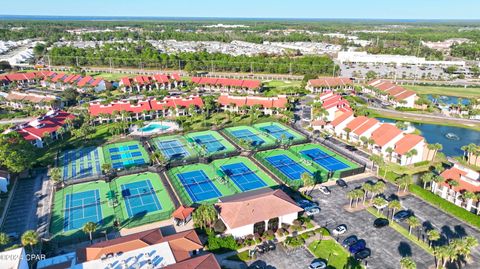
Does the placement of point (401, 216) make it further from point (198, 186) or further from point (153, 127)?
point (153, 127)

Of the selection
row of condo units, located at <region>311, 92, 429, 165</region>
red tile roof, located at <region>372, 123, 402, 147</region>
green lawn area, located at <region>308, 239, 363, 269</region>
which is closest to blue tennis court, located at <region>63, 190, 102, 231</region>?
green lawn area, located at <region>308, 239, 363, 269</region>

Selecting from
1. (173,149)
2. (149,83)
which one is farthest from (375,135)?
(149,83)

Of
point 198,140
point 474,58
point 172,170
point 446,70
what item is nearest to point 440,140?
point 198,140

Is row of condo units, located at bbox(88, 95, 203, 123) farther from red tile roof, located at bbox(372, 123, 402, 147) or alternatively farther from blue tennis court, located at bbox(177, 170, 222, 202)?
red tile roof, located at bbox(372, 123, 402, 147)

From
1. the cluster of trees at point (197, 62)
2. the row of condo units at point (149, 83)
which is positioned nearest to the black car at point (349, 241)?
the row of condo units at point (149, 83)

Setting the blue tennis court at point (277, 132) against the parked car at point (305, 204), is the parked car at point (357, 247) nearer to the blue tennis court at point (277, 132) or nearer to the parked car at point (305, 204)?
the parked car at point (305, 204)

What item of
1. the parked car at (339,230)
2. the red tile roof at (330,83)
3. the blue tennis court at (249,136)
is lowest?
the parked car at (339,230)

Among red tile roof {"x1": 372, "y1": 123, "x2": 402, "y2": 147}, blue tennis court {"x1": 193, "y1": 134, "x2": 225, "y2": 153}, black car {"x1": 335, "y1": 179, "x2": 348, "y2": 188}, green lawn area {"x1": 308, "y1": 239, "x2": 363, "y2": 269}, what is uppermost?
red tile roof {"x1": 372, "y1": 123, "x2": 402, "y2": 147}
